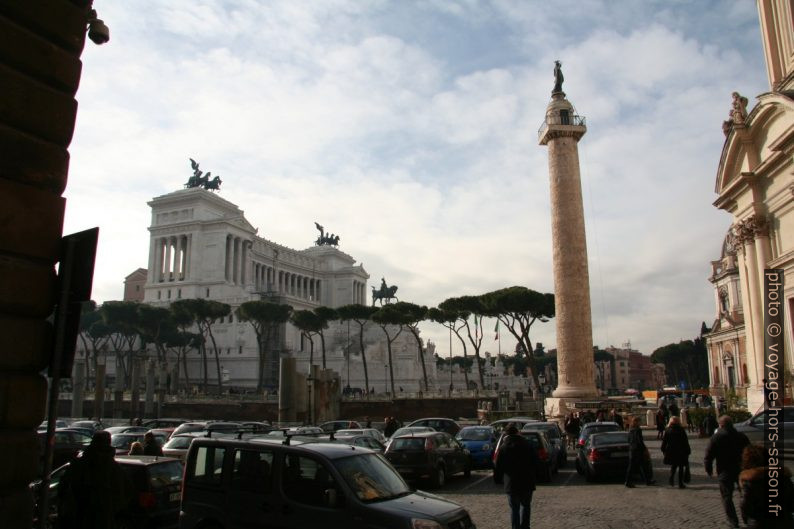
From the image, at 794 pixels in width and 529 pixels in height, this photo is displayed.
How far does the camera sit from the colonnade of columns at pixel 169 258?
98.0 meters

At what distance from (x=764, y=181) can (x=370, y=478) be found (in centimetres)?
2255

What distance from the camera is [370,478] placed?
25.1 ft

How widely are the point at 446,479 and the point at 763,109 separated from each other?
1766 centimetres

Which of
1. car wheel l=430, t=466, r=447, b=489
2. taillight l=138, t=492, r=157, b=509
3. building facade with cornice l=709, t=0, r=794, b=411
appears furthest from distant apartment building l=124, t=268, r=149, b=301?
taillight l=138, t=492, r=157, b=509

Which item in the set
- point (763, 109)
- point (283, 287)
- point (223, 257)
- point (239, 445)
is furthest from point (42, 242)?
point (283, 287)

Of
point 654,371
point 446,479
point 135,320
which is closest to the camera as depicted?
point 446,479

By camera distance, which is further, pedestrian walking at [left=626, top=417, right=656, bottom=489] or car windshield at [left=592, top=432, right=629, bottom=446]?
car windshield at [left=592, top=432, right=629, bottom=446]

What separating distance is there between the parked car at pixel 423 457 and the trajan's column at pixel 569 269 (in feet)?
58.6

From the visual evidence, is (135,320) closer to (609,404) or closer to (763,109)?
(609,404)

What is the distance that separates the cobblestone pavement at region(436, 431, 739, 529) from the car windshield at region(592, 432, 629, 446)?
961mm

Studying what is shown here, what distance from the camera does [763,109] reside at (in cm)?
2289

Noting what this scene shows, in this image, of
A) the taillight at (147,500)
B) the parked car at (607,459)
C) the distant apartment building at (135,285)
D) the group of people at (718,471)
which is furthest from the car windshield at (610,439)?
the distant apartment building at (135,285)

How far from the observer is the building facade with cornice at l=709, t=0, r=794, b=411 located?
73.1 feet

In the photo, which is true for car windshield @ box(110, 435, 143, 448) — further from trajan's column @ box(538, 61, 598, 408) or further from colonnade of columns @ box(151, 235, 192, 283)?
colonnade of columns @ box(151, 235, 192, 283)
